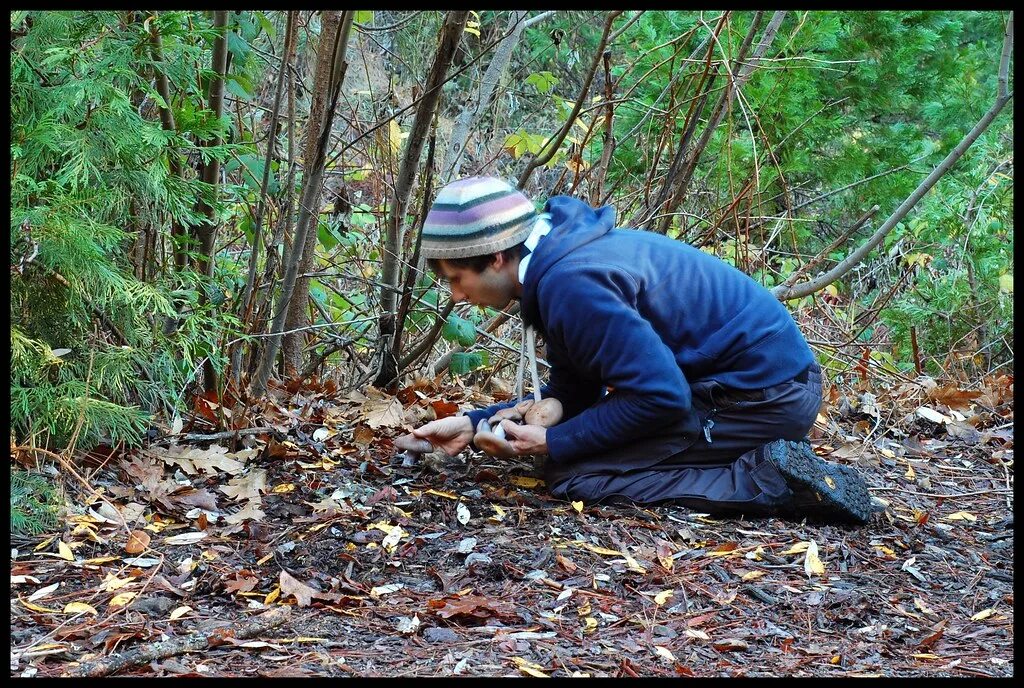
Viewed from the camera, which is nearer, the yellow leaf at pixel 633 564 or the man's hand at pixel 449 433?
the yellow leaf at pixel 633 564

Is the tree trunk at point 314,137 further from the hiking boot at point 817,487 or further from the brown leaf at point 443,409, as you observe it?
the hiking boot at point 817,487

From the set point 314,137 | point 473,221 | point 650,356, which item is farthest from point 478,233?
point 314,137

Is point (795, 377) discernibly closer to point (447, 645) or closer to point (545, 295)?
point (545, 295)

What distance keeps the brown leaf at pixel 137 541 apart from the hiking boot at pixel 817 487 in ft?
6.50

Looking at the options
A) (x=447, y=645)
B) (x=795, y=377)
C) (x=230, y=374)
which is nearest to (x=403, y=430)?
(x=230, y=374)

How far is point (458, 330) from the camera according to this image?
403 cm

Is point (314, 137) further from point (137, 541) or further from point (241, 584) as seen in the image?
point (241, 584)

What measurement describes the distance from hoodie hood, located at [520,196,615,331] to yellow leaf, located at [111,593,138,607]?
148cm

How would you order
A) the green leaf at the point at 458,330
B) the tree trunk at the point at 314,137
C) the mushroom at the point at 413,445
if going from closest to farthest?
the mushroom at the point at 413,445 < the tree trunk at the point at 314,137 < the green leaf at the point at 458,330

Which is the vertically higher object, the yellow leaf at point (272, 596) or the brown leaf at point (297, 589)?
the brown leaf at point (297, 589)

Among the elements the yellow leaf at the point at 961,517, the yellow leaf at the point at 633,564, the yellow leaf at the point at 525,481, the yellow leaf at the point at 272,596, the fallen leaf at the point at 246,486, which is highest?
the fallen leaf at the point at 246,486

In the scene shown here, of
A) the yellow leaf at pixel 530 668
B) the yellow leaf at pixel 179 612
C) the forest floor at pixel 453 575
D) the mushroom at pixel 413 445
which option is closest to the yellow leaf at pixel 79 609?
the forest floor at pixel 453 575

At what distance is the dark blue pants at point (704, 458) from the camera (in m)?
3.34

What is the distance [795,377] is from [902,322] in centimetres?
378
